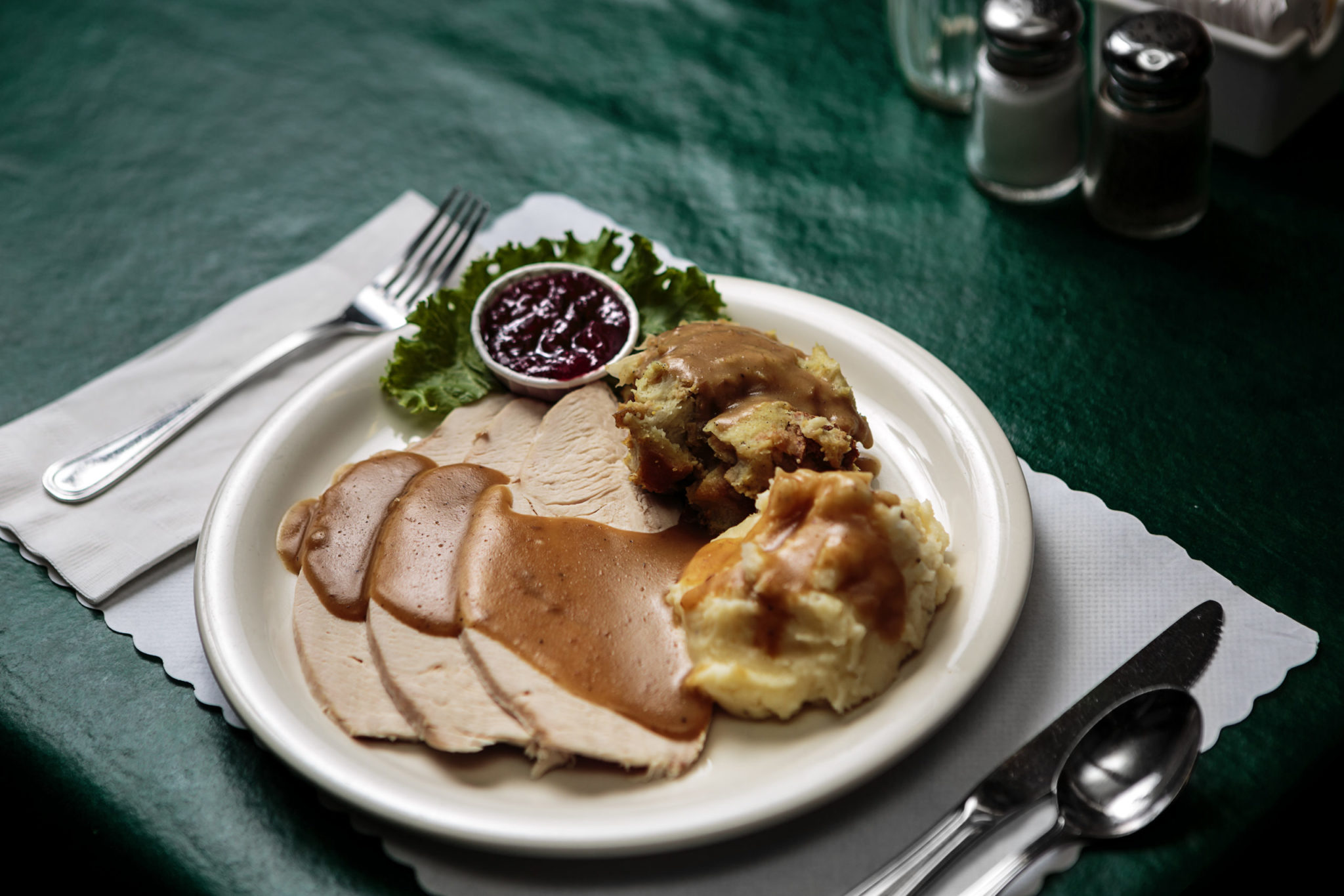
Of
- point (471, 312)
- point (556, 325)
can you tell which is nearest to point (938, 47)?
point (556, 325)

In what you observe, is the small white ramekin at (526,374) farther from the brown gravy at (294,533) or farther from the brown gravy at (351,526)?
the brown gravy at (294,533)

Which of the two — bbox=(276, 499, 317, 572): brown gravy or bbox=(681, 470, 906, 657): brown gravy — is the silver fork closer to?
bbox=(276, 499, 317, 572): brown gravy

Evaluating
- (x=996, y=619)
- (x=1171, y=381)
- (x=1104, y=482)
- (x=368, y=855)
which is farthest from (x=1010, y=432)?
(x=368, y=855)

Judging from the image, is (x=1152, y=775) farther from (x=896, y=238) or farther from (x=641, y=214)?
(x=641, y=214)

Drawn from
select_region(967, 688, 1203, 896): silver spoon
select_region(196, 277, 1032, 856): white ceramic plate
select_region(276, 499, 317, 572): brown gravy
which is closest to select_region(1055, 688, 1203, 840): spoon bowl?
select_region(967, 688, 1203, 896): silver spoon

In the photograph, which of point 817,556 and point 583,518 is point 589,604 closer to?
point 583,518

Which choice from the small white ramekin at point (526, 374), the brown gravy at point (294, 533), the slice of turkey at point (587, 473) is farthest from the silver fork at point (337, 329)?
the slice of turkey at point (587, 473)

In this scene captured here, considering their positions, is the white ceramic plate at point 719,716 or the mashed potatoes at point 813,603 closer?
the white ceramic plate at point 719,716

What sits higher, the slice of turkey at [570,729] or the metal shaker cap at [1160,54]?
the metal shaker cap at [1160,54]
